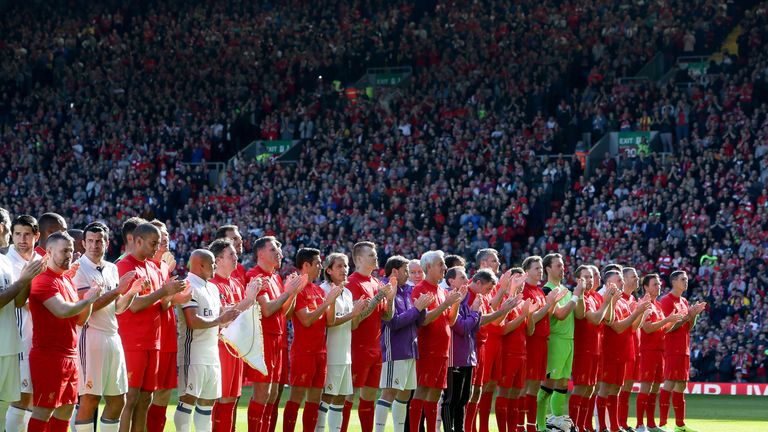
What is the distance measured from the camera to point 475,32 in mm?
36781

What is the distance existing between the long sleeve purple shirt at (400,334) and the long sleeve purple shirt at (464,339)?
73 centimetres

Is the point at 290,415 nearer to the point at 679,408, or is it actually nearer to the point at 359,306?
the point at 359,306

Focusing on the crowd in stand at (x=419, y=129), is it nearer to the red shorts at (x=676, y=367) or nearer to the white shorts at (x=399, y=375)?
the red shorts at (x=676, y=367)

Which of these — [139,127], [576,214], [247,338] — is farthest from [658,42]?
[247,338]

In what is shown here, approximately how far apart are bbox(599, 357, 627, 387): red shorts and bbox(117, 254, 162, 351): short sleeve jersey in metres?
7.14

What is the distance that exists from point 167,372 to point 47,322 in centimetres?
169

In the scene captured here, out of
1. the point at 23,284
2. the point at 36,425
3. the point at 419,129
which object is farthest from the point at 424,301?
the point at 419,129

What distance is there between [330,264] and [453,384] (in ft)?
8.15

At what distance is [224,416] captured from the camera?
1063 cm

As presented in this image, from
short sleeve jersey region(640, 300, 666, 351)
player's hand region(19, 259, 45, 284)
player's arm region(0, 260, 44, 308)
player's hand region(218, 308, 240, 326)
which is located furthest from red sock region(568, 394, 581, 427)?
player's hand region(19, 259, 45, 284)

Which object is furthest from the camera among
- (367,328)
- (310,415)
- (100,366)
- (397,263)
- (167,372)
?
(397,263)

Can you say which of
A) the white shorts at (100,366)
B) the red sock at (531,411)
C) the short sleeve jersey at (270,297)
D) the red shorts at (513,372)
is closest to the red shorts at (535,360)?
the red sock at (531,411)

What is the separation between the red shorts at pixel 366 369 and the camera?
1198 centimetres

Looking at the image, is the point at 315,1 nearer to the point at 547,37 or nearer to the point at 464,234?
the point at 547,37
